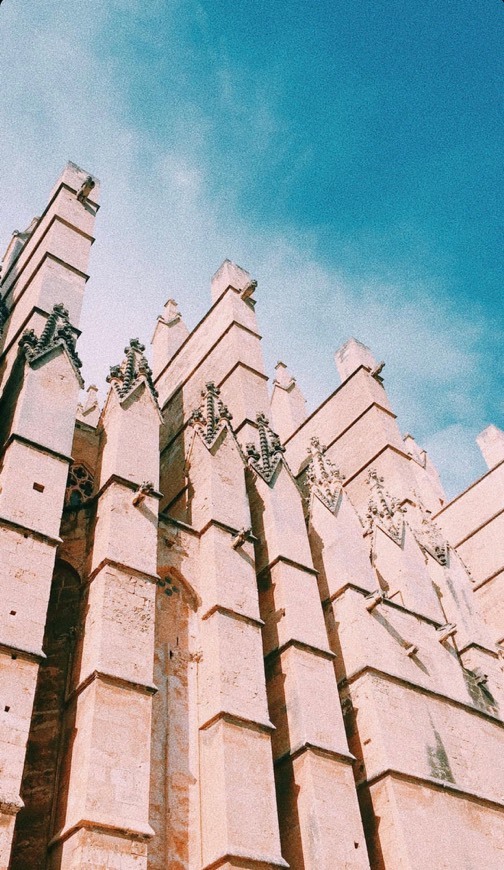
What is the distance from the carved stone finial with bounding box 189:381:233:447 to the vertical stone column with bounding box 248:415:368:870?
0.93 metres

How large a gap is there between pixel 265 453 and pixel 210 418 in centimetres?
113

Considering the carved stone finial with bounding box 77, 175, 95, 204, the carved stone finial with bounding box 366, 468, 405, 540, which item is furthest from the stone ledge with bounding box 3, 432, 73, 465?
the carved stone finial with bounding box 77, 175, 95, 204

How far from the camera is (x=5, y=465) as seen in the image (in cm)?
829

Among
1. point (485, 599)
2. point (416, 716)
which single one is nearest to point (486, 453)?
point (485, 599)

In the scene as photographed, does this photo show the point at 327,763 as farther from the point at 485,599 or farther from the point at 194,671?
the point at 485,599

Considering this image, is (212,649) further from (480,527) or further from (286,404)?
(286,404)

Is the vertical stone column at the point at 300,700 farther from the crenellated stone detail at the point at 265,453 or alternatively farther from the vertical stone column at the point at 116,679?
the vertical stone column at the point at 116,679

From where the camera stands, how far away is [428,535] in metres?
14.0

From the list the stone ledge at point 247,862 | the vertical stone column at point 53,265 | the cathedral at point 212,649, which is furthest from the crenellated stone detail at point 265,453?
the stone ledge at point 247,862

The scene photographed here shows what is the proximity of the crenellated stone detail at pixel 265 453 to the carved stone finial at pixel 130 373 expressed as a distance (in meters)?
1.88

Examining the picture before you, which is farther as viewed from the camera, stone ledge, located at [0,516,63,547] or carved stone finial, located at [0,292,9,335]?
carved stone finial, located at [0,292,9,335]

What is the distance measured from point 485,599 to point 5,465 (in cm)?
1049

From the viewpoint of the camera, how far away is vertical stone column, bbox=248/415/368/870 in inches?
308

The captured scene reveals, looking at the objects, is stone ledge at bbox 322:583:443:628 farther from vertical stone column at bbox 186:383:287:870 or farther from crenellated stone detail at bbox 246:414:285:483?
crenellated stone detail at bbox 246:414:285:483
